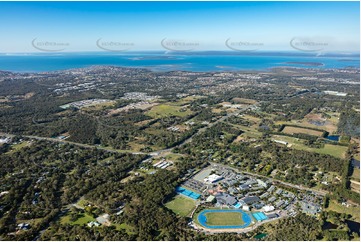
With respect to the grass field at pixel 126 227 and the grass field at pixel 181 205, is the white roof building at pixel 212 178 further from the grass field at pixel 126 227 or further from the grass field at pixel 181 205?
the grass field at pixel 126 227

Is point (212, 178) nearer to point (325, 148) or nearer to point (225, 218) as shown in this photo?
point (225, 218)

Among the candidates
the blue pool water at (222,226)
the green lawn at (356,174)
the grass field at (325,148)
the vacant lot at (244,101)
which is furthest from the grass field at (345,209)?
the vacant lot at (244,101)

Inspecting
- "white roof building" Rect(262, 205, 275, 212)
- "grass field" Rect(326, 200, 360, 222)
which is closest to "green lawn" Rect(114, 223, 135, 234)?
"white roof building" Rect(262, 205, 275, 212)

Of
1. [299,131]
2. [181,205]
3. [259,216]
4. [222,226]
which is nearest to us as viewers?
[222,226]

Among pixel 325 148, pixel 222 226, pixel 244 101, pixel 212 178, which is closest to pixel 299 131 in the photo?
pixel 325 148

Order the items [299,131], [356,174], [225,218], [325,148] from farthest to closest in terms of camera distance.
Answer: [299,131]
[325,148]
[356,174]
[225,218]

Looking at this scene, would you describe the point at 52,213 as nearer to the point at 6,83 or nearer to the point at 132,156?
the point at 132,156

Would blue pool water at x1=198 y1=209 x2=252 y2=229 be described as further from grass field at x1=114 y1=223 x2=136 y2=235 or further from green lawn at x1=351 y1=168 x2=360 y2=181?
green lawn at x1=351 y1=168 x2=360 y2=181

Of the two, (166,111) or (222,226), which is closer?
(222,226)
